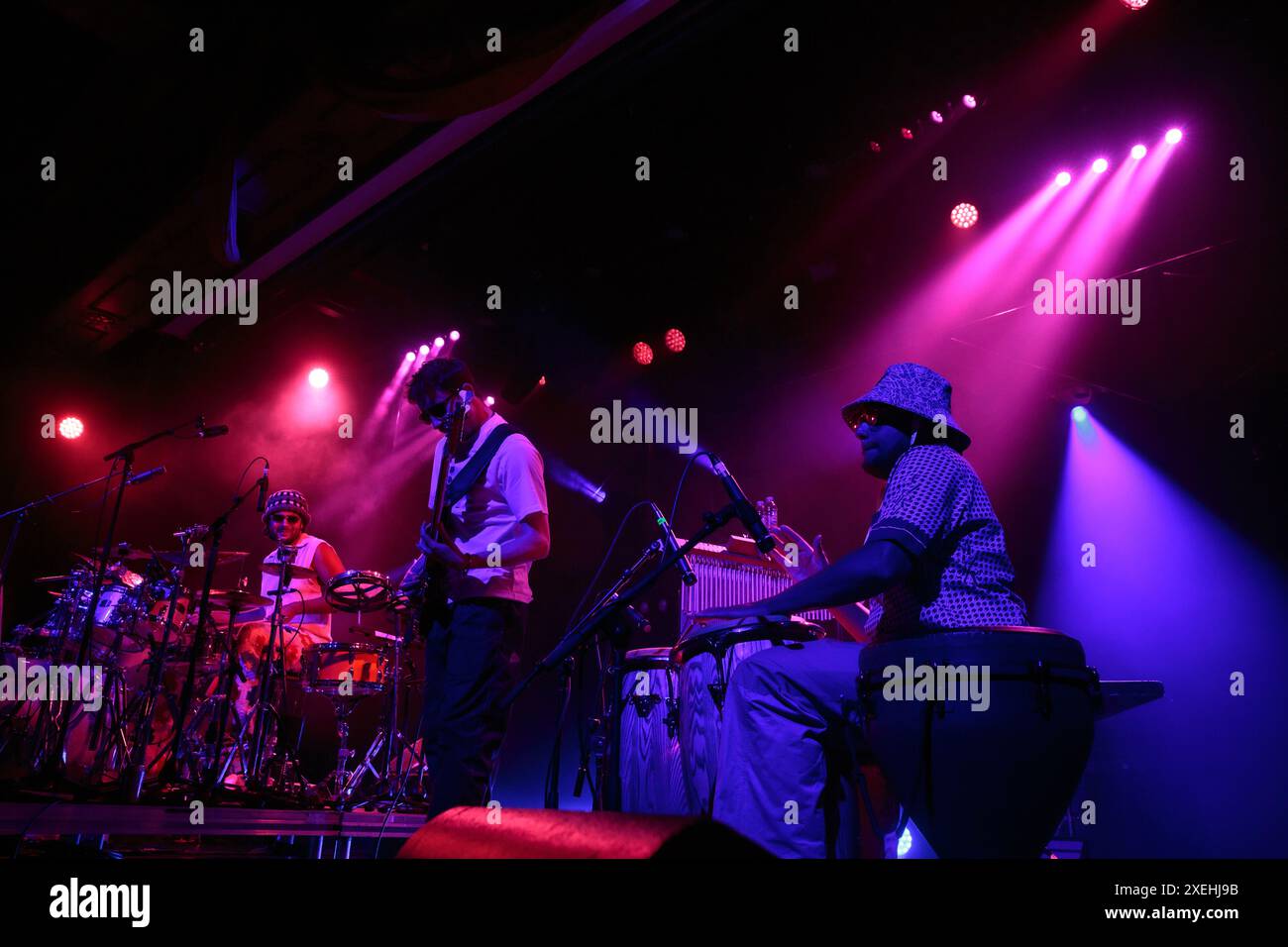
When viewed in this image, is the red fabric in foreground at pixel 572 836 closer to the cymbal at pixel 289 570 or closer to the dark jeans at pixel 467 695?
the dark jeans at pixel 467 695

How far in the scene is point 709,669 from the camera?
3393mm

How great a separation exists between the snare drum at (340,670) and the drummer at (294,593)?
31cm

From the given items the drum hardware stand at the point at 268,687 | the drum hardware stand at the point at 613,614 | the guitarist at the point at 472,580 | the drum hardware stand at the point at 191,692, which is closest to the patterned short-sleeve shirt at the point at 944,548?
the drum hardware stand at the point at 613,614

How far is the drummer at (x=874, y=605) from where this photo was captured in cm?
257

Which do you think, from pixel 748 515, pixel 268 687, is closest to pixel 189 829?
pixel 268 687

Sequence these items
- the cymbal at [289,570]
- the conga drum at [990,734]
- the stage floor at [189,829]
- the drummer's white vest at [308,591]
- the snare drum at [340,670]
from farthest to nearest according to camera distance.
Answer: the drummer's white vest at [308,591]
the snare drum at [340,670]
the cymbal at [289,570]
the stage floor at [189,829]
the conga drum at [990,734]

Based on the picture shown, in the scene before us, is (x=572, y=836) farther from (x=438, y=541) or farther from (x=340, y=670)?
(x=340, y=670)

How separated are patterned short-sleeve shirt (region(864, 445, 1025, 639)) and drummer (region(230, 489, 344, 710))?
17.1ft

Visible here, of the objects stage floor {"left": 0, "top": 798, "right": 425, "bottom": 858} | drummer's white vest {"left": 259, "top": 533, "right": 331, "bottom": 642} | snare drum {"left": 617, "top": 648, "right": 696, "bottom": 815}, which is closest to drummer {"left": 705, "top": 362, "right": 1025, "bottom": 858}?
snare drum {"left": 617, "top": 648, "right": 696, "bottom": 815}

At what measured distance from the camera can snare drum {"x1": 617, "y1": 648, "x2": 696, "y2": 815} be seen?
3.97 m

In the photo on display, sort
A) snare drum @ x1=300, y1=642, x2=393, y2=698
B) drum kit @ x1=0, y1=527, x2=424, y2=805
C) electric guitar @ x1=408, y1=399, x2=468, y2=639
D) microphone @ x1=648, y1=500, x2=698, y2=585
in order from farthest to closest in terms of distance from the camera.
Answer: snare drum @ x1=300, y1=642, x2=393, y2=698
drum kit @ x1=0, y1=527, x2=424, y2=805
electric guitar @ x1=408, y1=399, x2=468, y2=639
microphone @ x1=648, y1=500, x2=698, y2=585

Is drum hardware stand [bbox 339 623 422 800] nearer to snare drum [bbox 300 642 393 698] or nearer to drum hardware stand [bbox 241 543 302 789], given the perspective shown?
snare drum [bbox 300 642 393 698]
